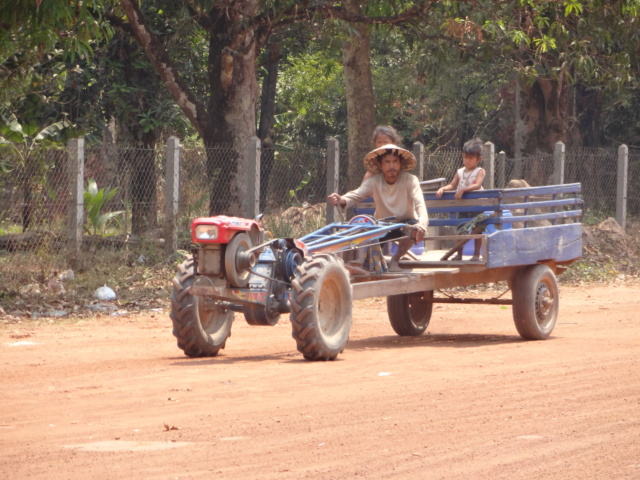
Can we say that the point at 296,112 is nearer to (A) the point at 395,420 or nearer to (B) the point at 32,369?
(B) the point at 32,369

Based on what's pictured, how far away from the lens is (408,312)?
11.2m

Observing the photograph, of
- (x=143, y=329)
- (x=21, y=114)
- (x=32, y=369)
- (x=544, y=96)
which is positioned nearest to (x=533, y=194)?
(x=143, y=329)

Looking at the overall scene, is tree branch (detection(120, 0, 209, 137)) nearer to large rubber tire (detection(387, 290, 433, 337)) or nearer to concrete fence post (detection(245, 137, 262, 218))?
concrete fence post (detection(245, 137, 262, 218))

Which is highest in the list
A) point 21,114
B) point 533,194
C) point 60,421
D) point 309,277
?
point 21,114

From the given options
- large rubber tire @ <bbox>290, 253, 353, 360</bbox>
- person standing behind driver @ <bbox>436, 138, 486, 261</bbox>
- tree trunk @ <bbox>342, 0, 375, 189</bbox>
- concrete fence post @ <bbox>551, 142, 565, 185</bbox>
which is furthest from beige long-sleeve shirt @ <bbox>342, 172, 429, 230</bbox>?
concrete fence post @ <bbox>551, 142, 565, 185</bbox>

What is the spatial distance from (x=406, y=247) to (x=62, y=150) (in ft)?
19.4

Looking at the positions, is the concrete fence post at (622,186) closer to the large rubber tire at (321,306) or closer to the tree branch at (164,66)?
the tree branch at (164,66)

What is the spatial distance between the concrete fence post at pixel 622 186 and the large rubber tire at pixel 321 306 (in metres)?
13.3

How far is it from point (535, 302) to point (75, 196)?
6.48 meters

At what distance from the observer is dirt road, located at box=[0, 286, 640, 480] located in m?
5.20

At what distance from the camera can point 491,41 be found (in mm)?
16859

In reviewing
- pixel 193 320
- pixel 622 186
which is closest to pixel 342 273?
pixel 193 320

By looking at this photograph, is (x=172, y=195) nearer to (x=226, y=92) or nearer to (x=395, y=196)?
(x=226, y=92)

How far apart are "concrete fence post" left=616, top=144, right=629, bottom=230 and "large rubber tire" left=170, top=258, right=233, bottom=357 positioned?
13.6 metres
